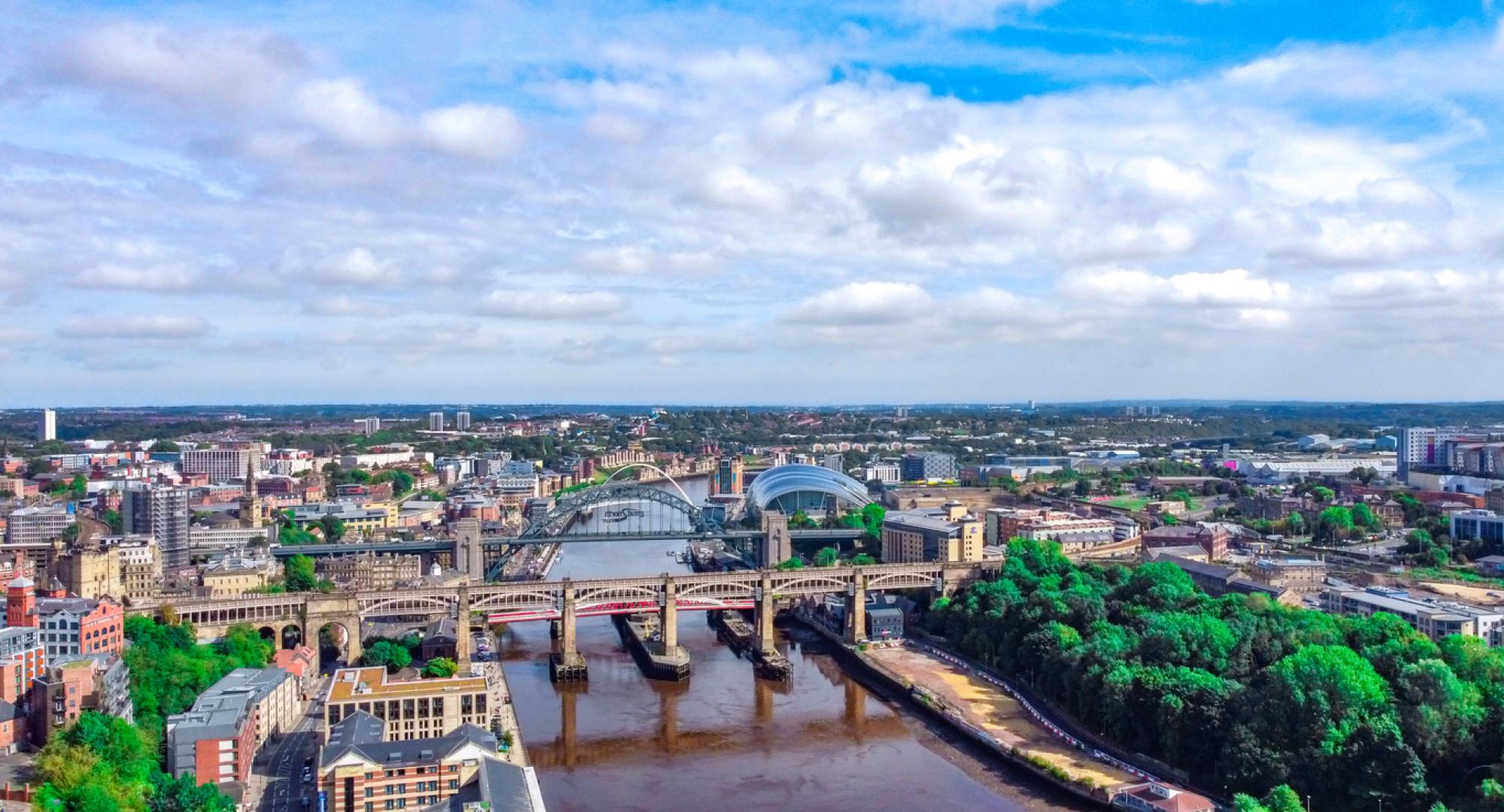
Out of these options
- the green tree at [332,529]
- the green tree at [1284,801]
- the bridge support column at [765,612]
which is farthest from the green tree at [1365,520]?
the green tree at [332,529]

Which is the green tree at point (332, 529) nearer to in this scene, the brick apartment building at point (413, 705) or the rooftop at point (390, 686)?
the rooftop at point (390, 686)

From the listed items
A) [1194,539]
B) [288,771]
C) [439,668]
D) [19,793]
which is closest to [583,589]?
[439,668]

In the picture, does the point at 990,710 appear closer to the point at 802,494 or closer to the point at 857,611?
the point at 857,611

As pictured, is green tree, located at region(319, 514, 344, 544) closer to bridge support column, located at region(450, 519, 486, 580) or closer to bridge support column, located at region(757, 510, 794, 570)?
bridge support column, located at region(450, 519, 486, 580)

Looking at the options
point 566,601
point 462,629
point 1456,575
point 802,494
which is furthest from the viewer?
point 802,494

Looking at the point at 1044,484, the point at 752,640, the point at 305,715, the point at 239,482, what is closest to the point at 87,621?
the point at 305,715

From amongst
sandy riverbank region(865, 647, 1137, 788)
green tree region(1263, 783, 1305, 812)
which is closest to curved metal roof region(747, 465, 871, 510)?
sandy riverbank region(865, 647, 1137, 788)

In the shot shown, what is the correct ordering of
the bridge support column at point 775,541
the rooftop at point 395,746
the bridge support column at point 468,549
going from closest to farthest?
1. the rooftop at point 395,746
2. the bridge support column at point 468,549
3. the bridge support column at point 775,541
